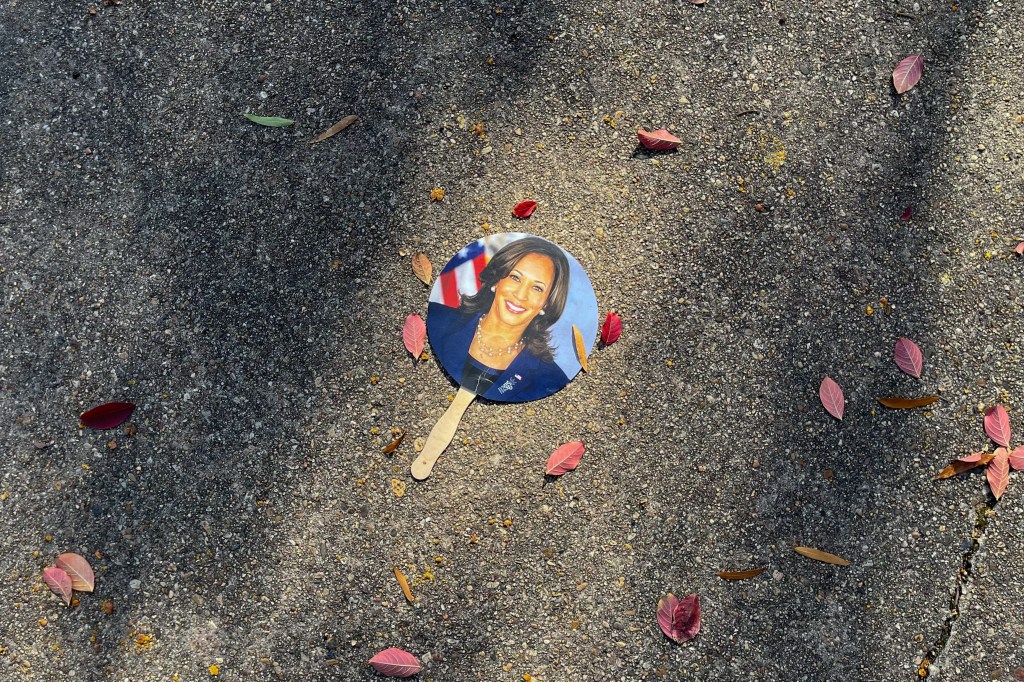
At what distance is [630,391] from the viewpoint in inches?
79.8

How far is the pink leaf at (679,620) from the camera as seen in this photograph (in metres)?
1.96

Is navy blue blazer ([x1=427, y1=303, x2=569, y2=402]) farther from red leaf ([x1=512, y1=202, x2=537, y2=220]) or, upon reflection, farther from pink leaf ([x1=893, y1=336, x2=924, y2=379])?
pink leaf ([x1=893, y1=336, x2=924, y2=379])

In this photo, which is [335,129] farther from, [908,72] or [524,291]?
[908,72]

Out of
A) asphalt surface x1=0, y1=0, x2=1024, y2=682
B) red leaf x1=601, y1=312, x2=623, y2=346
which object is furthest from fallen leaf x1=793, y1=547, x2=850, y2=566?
red leaf x1=601, y1=312, x2=623, y2=346

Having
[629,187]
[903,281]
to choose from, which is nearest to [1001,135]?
[903,281]

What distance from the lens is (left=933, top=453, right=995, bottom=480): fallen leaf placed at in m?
2.00

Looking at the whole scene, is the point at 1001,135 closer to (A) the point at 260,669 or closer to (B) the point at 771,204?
(B) the point at 771,204

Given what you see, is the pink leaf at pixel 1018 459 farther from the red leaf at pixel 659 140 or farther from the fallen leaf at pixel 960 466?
the red leaf at pixel 659 140

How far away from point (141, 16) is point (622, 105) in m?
1.60

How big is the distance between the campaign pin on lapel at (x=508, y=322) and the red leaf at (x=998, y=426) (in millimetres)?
1226

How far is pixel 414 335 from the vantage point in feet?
6.70

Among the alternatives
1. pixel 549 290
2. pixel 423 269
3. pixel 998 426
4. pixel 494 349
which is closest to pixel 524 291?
pixel 549 290

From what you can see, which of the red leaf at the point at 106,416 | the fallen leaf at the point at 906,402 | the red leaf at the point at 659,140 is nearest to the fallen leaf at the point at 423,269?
the red leaf at the point at 659,140

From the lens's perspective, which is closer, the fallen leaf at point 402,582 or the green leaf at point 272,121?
the fallen leaf at point 402,582
